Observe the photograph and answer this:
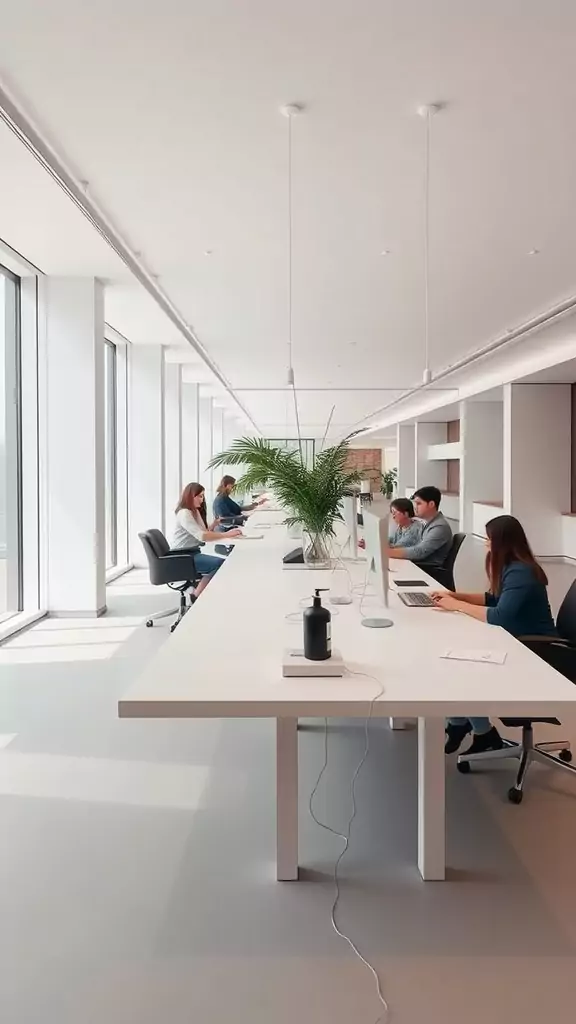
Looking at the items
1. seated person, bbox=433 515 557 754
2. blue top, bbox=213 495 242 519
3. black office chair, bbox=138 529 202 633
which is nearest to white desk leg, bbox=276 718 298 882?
seated person, bbox=433 515 557 754

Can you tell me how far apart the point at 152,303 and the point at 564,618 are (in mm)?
6108

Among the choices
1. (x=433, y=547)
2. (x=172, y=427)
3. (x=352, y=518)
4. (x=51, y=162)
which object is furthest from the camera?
(x=172, y=427)

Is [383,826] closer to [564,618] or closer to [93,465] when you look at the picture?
[564,618]

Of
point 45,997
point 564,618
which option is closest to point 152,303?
point 564,618

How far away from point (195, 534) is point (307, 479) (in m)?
2.68

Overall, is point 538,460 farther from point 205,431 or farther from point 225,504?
point 205,431

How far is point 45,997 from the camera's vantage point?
6.37 feet

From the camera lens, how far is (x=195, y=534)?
21.7 ft

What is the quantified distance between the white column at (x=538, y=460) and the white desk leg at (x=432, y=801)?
9623 mm

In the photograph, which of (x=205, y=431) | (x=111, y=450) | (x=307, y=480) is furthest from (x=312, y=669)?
(x=205, y=431)

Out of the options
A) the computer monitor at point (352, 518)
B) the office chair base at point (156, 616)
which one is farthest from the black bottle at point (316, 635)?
the office chair base at point (156, 616)

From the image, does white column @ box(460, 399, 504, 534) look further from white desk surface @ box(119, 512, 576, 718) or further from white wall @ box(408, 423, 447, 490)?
white desk surface @ box(119, 512, 576, 718)

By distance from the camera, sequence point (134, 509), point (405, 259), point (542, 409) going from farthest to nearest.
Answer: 1. point (542, 409)
2. point (134, 509)
3. point (405, 259)

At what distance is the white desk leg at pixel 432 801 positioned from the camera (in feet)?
7.97
